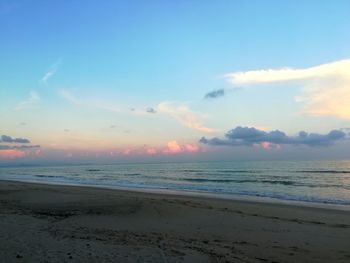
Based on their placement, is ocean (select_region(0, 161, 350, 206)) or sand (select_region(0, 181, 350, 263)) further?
ocean (select_region(0, 161, 350, 206))

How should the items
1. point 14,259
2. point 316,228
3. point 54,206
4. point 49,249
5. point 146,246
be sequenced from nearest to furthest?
point 14,259 < point 49,249 < point 146,246 < point 316,228 < point 54,206

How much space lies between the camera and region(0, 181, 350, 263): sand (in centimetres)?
786

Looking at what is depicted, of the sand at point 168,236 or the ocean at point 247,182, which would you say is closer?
the sand at point 168,236

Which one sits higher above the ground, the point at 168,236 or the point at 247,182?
the point at 168,236

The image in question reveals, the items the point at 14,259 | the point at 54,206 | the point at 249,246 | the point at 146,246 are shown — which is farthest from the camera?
the point at 54,206

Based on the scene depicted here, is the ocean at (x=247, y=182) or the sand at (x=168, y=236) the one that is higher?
the sand at (x=168, y=236)

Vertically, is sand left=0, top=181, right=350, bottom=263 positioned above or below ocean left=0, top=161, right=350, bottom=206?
above

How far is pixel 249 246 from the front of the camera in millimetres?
9188

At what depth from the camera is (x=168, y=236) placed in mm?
10070

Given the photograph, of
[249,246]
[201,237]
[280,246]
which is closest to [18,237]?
[201,237]

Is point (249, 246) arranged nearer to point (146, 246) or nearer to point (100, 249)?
point (146, 246)

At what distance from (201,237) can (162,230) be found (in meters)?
1.51

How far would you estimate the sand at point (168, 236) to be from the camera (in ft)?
25.8

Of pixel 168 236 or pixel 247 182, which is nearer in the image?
pixel 168 236
